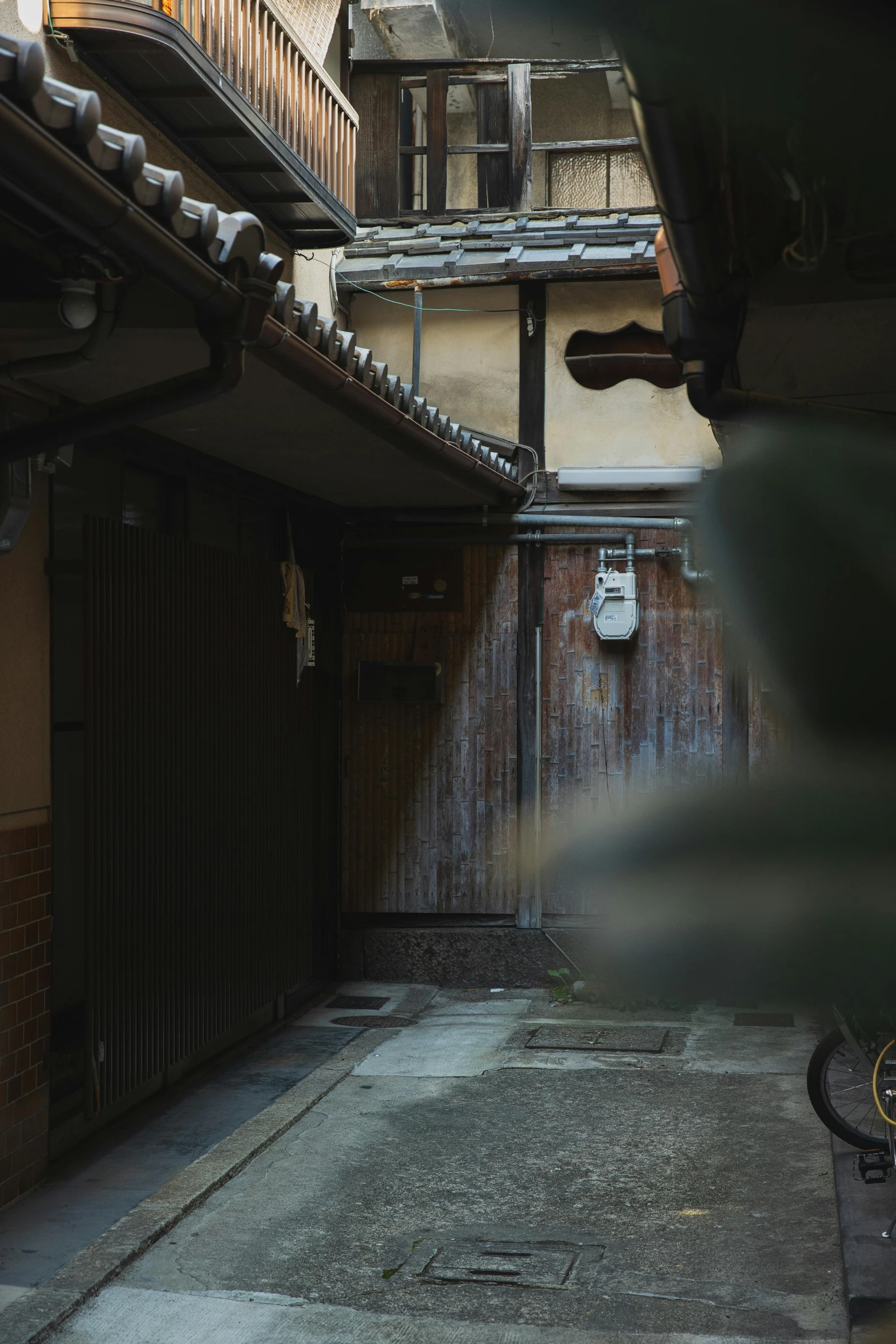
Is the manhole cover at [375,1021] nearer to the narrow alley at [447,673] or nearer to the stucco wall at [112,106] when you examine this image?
the narrow alley at [447,673]

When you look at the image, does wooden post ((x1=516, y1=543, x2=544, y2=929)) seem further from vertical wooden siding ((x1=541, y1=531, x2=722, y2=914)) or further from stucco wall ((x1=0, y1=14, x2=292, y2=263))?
stucco wall ((x1=0, y1=14, x2=292, y2=263))

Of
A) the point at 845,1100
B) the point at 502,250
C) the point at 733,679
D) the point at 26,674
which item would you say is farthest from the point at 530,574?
the point at 733,679

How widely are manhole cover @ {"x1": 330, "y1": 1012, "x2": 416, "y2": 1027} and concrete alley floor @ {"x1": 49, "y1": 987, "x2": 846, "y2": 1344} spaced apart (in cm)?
86

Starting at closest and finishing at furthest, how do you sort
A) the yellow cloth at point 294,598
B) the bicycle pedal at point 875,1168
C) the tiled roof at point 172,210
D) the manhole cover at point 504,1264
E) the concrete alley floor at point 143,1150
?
1. the tiled roof at point 172,210
2. the manhole cover at point 504,1264
3. the concrete alley floor at point 143,1150
4. the bicycle pedal at point 875,1168
5. the yellow cloth at point 294,598

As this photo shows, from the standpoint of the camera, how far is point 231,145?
7.10 m

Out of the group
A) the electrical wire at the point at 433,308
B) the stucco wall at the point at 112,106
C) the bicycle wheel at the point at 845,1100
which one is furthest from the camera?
the electrical wire at the point at 433,308

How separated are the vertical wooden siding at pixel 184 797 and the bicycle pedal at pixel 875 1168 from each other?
11.0 ft

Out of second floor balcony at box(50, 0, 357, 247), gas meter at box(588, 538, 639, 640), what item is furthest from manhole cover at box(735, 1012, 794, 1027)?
gas meter at box(588, 538, 639, 640)

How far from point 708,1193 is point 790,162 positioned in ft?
19.4

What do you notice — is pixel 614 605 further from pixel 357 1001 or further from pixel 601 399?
pixel 357 1001

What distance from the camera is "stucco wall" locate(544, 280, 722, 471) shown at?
31.3 feet

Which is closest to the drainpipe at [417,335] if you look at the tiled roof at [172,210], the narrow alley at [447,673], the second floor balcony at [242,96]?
the narrow alley at [447,673]

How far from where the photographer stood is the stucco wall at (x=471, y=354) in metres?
9.79

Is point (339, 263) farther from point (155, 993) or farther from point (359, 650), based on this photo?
point (155, 993)
